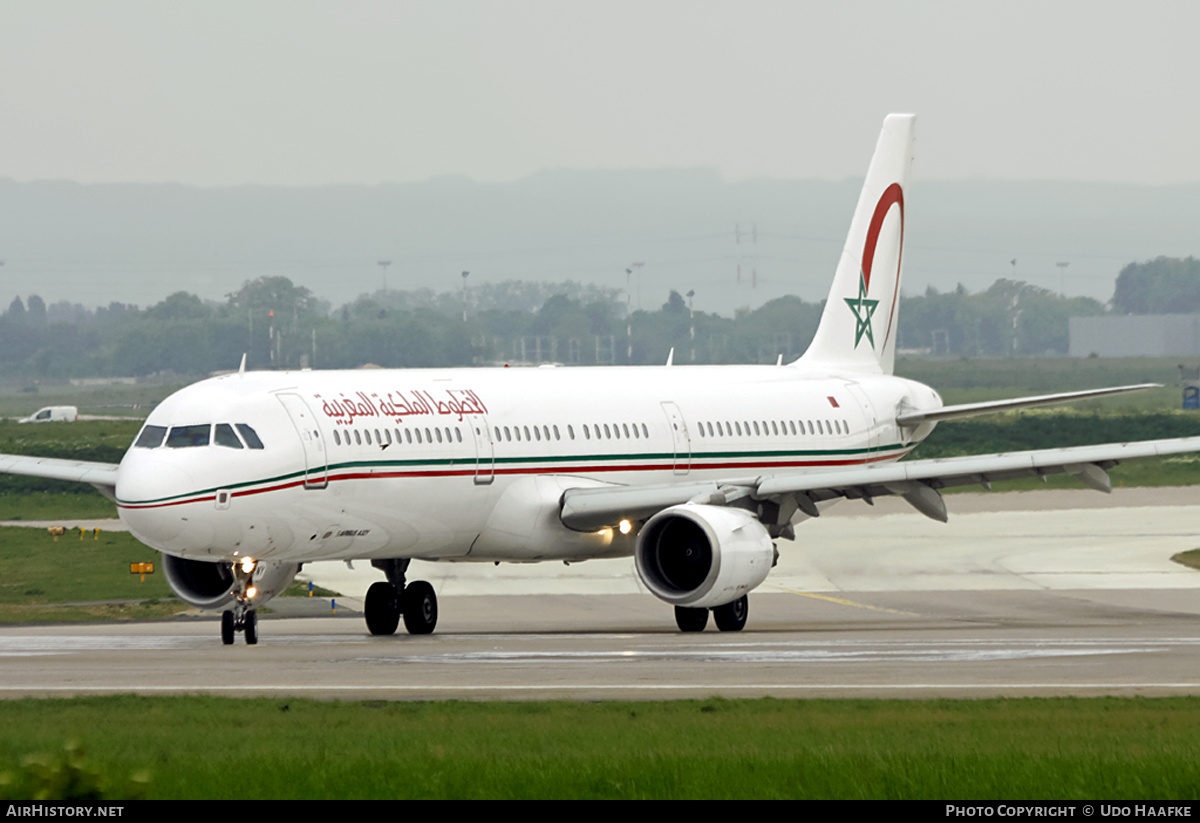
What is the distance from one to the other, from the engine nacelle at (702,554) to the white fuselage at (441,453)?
2.21 metres

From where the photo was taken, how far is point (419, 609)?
33344 mm

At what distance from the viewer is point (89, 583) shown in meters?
45.3

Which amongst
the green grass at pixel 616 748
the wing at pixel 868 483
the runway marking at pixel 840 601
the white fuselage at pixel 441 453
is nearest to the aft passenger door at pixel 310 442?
the white fuselage at pixel 441 453

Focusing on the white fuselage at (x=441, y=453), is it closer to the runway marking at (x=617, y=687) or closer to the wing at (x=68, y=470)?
the wing at (x=68, y=470)

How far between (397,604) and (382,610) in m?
0.31

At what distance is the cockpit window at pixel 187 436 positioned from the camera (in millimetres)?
28031

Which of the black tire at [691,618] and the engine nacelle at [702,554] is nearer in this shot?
the engine nacelle at [702,554]

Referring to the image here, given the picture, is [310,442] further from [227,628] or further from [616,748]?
[616,748]

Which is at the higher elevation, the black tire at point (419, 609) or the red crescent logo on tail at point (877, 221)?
the red crescent logo on tail at point (877, 221)

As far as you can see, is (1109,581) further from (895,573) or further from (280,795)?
(280,795)

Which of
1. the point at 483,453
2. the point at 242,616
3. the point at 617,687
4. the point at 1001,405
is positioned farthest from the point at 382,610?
the point at 1001,405

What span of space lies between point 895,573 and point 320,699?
2734 centimetres

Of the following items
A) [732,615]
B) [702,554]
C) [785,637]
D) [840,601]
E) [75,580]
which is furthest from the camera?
[75,580]

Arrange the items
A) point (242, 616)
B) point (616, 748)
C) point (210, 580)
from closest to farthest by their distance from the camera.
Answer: point (616, 748) < point (242, 616) < point (210, 580)
